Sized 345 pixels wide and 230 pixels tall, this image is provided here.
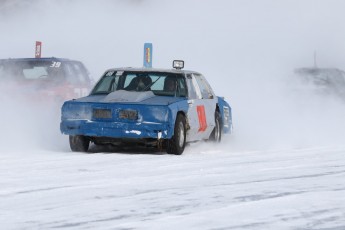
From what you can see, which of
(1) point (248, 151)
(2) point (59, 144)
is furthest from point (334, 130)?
(2) point (59, 144)

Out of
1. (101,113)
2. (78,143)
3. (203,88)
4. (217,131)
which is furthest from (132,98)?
(217,131)

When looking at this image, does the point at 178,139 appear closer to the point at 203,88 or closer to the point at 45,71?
the point at 203,88

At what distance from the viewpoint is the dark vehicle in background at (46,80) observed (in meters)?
18.2

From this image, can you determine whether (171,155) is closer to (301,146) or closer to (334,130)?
(301,146)

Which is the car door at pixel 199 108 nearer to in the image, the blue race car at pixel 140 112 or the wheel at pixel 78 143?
the blue race car at pixel 140 112

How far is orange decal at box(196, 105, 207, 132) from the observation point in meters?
14.7

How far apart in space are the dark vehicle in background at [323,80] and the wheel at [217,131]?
34.5 feet

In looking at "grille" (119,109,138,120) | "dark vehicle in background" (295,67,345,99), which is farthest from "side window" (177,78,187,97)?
"dark vehicle in background" (295,67,345,99)

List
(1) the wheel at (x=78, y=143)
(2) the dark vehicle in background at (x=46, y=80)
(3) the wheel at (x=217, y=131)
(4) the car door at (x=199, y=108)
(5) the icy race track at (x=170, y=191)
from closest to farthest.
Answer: (5) the icy race track at (x=170, y=191)
(1) the wheel at (x=78, y=143)
(4) the car door at (x=199, y=108)
(3) the wheel at (x=217, y=131)
(2) the dark vehicle in background at (x=46, y=80)

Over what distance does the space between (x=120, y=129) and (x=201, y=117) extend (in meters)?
1.74

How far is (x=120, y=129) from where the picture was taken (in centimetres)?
1341

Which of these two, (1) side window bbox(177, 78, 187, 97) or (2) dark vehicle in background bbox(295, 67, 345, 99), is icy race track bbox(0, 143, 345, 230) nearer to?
(1) side window bbox(177, 78, 187, 97)

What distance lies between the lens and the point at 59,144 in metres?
15.4

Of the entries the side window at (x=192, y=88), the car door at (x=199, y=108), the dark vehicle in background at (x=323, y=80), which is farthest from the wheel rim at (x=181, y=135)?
the dark vehicle in background at (x=323, y=80)
